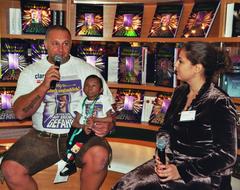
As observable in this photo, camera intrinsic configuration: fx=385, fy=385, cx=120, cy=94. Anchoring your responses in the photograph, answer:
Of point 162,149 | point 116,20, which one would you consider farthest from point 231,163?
point 116,20

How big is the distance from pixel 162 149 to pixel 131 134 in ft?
5.46

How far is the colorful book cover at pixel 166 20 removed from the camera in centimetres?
319

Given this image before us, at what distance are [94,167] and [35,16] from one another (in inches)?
61.5

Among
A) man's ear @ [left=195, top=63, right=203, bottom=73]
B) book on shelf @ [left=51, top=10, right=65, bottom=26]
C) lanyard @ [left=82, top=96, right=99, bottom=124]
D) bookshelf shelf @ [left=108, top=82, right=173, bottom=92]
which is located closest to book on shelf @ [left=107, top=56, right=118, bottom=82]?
bookshelf shelf @ [left=108, top=82, right=173, bottom=92]

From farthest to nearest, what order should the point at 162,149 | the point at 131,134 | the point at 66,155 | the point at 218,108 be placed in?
the point at 131,134 < the point at 66,155 < the point at 218,108 < the point at 162,149

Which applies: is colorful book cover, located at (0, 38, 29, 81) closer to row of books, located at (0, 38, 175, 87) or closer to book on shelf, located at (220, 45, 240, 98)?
row of books, located at (0, 38, 175, 87)

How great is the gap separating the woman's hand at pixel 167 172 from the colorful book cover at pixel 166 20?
1486 millimetres

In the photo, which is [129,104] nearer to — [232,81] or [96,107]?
[96,107]

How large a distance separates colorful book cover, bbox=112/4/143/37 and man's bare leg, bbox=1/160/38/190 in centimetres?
147

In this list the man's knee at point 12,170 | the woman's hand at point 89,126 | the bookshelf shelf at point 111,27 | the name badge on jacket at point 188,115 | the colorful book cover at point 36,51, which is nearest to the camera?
the name badge on jacket at point 188,115

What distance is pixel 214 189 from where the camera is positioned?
198 centimetres

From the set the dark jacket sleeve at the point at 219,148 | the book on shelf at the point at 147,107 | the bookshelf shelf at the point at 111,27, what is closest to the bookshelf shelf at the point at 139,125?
the bookshelf shelf at the point at 111,27

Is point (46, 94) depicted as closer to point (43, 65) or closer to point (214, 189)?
point (43, 65)

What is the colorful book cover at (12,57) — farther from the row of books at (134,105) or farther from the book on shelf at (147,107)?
the book on shelf at (147,107)
